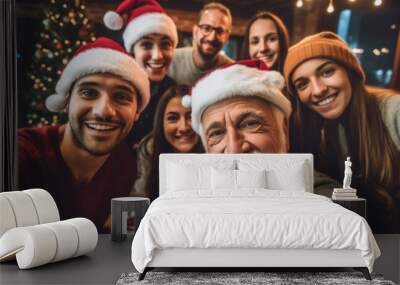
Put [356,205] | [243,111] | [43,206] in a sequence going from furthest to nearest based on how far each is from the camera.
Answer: [243,111] → [356,205] → [43,206]

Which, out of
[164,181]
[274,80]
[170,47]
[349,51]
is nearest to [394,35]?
[349,51]

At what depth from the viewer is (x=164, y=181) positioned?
7316 mm

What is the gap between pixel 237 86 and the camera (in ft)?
24.8

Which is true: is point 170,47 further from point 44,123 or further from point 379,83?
point 379,83

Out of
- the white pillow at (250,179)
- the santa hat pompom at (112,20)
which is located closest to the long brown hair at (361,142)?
the white pillow at (250,179)

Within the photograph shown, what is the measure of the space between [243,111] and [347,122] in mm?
1248

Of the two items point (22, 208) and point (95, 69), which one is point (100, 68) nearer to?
point (95, 69)

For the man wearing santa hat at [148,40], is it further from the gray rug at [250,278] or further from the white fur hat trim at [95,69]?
the gray rug at [250,278]

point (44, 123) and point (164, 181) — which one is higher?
point (44, 123)

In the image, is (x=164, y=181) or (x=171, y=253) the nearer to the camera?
(x=171, y=253)

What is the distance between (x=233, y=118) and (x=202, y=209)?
2555mm

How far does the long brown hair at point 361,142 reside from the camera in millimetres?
7523

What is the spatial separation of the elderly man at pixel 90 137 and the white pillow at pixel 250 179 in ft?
4.93

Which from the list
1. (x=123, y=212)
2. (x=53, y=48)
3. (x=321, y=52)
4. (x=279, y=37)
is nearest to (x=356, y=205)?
(x=321, y=52)
